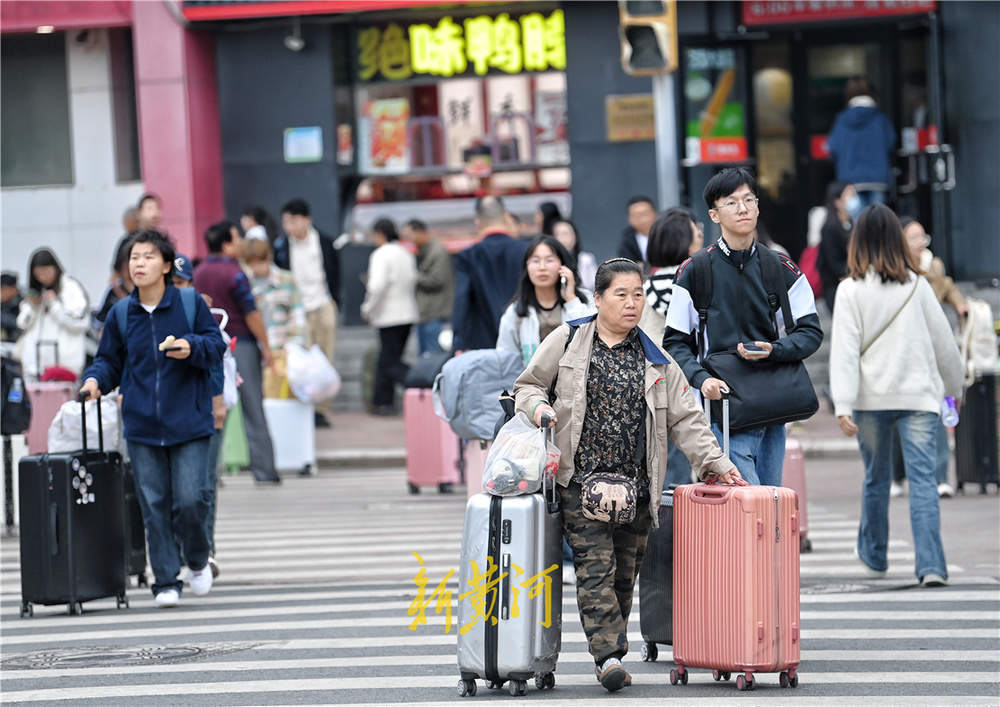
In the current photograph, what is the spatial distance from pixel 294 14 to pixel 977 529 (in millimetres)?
12714

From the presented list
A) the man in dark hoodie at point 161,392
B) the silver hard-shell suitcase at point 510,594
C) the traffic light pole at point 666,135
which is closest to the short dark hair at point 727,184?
the silver hard-shell suitcase at point 510,594

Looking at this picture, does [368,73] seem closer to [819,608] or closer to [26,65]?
[26,65]

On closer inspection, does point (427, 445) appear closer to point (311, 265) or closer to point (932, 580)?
point (311, 265)

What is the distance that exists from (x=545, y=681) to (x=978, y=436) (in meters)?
7.16

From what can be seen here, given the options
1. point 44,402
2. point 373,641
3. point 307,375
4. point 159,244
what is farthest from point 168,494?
point 307,375

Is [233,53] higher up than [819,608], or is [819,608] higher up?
[233,53]

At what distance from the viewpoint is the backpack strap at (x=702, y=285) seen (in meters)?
7.96

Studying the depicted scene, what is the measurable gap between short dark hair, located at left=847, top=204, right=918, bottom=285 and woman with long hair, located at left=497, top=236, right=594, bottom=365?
1423mm

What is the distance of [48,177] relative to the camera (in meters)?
23.5

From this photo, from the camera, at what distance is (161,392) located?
9.90 m

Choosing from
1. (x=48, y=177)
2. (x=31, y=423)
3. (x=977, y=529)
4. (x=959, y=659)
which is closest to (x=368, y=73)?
(x=48, y=177)

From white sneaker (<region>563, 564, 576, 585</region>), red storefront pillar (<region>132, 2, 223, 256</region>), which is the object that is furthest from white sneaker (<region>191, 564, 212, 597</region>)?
red storefront pillar (<region>132, 2, 223, 256</region>)

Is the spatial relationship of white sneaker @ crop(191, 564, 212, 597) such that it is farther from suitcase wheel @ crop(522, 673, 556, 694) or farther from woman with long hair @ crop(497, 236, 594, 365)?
suitcase wheel @ crop(522, 673, 556, 694)

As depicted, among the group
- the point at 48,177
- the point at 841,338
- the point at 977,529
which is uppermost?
the point at 48,177
